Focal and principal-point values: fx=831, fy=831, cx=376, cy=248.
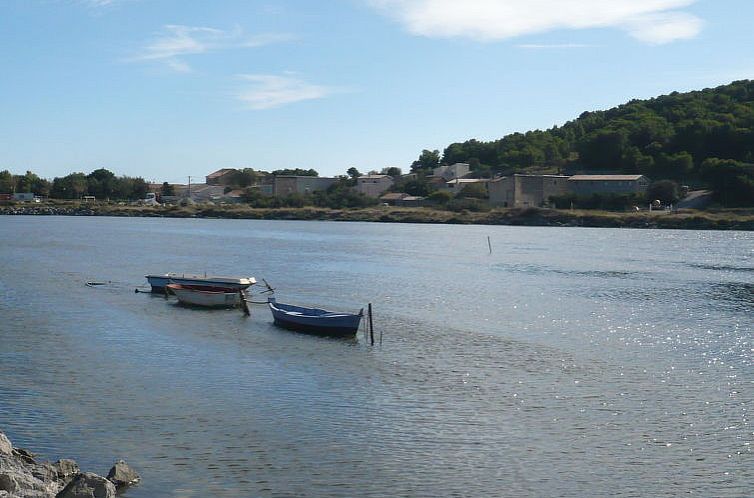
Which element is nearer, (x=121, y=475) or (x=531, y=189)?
(x=121, y=475)

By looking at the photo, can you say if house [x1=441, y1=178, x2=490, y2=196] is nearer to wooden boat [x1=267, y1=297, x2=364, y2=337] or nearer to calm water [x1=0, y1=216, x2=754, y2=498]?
calm water [x1=0, y1=216, x2=754, y2=498]

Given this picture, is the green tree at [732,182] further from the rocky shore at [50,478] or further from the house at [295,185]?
the rocky shore at [50,478]

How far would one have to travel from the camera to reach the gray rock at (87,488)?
11.8m

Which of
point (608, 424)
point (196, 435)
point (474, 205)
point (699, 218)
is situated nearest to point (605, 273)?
point (608, 424)

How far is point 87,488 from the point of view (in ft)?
39.0

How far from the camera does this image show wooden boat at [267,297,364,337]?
29.4 m

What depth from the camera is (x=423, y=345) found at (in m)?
28.7

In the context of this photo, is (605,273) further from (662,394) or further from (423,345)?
(662,394)

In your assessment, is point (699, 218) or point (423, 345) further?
point (699, 218)

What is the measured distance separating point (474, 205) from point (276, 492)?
131 metres

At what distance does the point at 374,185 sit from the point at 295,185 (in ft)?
59.7

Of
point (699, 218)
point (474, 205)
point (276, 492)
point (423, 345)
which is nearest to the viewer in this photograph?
point (276, 492)

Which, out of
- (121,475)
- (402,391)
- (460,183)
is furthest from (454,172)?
(121,475)

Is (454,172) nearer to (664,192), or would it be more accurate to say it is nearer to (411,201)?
(411,201)
